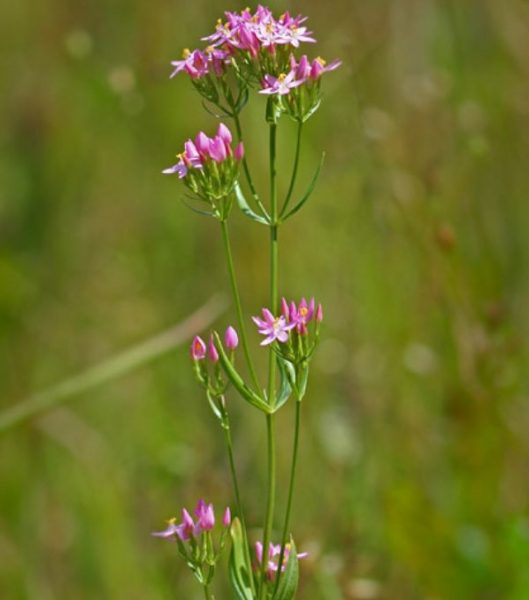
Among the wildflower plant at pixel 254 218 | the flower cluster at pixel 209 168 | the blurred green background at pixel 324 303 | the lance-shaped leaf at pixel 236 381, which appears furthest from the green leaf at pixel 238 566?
the blurred green background at pixel 324 303

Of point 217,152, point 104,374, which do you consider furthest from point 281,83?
point 104,374

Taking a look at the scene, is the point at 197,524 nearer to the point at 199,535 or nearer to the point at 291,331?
the point at 199,535

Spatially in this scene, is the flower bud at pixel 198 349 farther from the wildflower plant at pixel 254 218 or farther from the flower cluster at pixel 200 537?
the flower cluster at pixel 200 537

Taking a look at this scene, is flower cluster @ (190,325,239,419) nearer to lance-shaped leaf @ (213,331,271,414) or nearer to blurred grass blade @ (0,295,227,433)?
lance-shaped leaf @ (213,331,271,414)

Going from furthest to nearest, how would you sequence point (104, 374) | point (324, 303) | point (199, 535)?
point (324, 303)
point (104, 374)
point (199, 535)

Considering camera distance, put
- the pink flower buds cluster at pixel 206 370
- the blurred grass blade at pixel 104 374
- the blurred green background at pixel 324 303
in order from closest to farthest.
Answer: the pink flower buds cluster at pixel 206 370 → the blurred grass blade at pixel 104 374 → the blurred green background at pixel 324 303

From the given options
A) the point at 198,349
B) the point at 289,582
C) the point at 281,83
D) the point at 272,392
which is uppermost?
the point at 281,83
